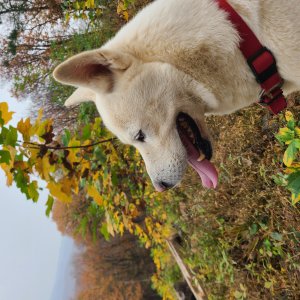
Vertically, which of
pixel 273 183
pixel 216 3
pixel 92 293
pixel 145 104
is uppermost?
pixel 216 3

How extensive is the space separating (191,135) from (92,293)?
1226 centimetres

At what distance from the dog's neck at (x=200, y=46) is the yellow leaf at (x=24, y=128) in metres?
0.63

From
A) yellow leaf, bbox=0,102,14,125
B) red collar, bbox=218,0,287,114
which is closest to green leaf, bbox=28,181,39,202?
yellow leaf, bbox=0,102,14,125

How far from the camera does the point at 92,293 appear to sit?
13.3 m

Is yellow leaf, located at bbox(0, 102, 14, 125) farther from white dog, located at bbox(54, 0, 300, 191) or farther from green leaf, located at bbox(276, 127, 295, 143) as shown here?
green leaf, located at bbox(276, 127, 295, 143)

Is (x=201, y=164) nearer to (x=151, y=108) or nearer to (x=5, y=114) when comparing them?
(x=151, y=108)

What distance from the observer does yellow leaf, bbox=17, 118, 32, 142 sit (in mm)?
2135

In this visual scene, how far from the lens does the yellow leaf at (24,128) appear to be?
213 centimetres

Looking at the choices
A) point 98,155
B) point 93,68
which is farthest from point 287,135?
point 98,155

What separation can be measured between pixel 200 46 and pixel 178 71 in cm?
17

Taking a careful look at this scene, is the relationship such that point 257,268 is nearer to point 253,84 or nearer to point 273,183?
point 273,183

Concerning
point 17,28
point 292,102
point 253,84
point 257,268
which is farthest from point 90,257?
point 253,84

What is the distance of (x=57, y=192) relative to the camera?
2303mm

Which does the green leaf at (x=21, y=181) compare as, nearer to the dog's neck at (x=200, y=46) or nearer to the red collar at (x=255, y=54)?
the dog's neck at (x=200, y=46)
